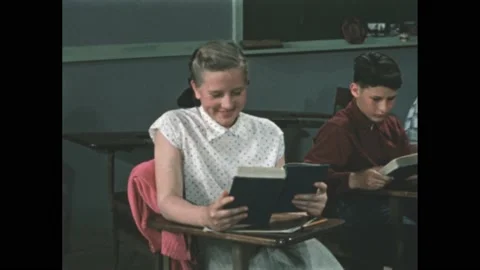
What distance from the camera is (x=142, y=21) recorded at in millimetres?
2092

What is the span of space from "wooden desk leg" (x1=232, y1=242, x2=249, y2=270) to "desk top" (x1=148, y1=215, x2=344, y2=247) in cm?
6

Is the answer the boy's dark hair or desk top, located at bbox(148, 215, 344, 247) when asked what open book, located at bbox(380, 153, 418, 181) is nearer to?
the boy's dark hair

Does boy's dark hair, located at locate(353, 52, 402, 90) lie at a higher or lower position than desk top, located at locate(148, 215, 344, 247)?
higher

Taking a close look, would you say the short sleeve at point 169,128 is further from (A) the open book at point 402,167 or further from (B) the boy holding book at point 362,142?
(A) the open book at point 402,167

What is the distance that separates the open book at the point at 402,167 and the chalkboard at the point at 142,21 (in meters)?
0.61

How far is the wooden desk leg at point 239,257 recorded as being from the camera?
6.16 feet

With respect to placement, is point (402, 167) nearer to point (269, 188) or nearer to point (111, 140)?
point (269, 188)

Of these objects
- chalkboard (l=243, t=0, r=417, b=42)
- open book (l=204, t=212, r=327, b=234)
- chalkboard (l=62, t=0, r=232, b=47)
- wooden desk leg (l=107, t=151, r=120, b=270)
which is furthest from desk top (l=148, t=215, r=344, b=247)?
chalkboard (l=243, t=0, r=417, b=42)

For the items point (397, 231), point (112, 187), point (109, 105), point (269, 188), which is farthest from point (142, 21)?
point (397, 231)

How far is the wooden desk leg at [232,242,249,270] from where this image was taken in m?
1.88

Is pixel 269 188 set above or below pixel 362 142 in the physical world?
below

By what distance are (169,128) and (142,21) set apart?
12.3 inches
